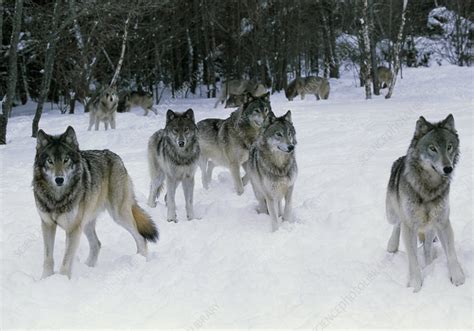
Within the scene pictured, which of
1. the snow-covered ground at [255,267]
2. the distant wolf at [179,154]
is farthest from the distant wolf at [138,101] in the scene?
the distant wolf at [179,154]

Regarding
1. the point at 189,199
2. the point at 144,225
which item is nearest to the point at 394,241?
the point at 144,225

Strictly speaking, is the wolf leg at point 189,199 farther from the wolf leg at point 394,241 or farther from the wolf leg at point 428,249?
the wolf leg at point 428,249

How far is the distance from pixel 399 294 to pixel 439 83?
68.7 ft

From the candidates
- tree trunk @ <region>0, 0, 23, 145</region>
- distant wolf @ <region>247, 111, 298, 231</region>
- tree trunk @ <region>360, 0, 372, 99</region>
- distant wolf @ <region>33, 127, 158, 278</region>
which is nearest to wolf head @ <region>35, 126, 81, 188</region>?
distant wolf @ <region>33, 127, 158, 278</region>

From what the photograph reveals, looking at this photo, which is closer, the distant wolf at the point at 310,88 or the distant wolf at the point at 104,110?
the distant wolf at the point at 104,110

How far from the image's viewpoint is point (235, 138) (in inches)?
344

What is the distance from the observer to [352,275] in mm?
5000

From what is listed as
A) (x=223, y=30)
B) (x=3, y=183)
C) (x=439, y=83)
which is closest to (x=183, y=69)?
(x=223, y=30)

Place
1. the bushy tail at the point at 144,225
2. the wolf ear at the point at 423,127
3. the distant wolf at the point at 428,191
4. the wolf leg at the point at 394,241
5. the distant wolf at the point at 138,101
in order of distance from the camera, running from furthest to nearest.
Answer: the distant wolf at the point at 138,101
the bushy tail at the point at 144,225
the wolf leg at the point at 394,241
the wolf ear at the point at 423,127
the distant wolf at the point at 428,191

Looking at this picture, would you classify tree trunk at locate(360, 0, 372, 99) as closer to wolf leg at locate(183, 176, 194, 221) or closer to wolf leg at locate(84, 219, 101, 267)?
wolf leg at locate(183, 176, 194, 221)

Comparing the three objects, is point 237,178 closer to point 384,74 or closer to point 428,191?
point 428,191

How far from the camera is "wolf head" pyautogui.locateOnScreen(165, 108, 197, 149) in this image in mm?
7309

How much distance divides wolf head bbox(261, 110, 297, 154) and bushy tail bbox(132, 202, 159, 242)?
173 cm

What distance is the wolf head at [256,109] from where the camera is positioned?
833 cm
